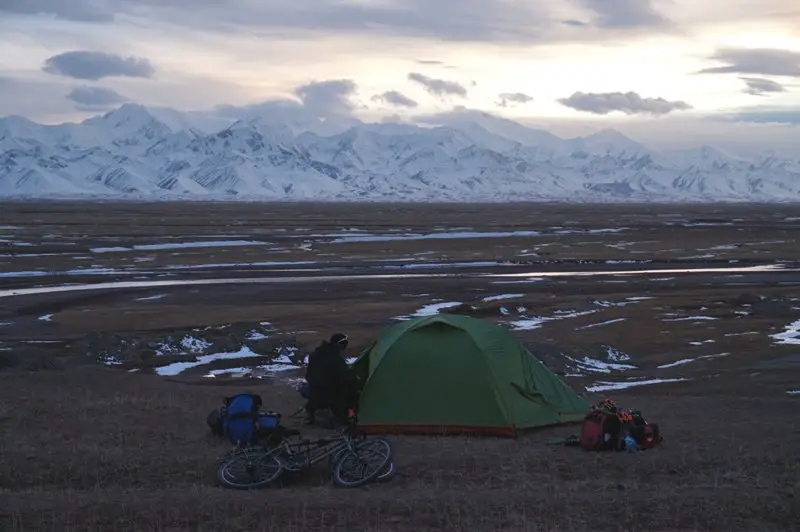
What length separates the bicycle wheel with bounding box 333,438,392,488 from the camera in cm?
1026

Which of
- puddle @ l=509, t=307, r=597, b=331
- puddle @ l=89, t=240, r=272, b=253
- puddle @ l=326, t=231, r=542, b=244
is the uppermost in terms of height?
puddle @ l=509, t=307, r=597, b=331

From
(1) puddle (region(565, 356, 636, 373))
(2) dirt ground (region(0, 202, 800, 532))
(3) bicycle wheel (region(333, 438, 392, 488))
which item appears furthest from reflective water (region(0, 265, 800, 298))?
(3) bicycle wheel (region(333, 438, 392, 488))

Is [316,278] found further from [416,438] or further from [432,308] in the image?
[416,438]

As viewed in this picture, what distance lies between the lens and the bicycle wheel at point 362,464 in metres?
10.3

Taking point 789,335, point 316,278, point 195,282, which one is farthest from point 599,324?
point 195,282

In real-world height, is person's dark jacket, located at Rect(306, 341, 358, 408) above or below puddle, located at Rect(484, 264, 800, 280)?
above

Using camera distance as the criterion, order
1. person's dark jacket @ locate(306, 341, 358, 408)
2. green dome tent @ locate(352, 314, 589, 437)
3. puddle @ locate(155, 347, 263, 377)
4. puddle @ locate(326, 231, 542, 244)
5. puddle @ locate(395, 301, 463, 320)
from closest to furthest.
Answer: person's dark jacket @ locate(306, 341, 358, 408), green dome tent @ locate(352, 314, 589, 437), puddle @ locate(155, 347, 263, 377), puddle @ locate(395, 301, 463, 320), puddle @ locate(326, 231, 542, 244)

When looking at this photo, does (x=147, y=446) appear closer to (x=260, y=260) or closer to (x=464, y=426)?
(x=464, y=426)

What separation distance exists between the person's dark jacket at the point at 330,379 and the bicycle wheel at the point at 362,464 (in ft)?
8.32

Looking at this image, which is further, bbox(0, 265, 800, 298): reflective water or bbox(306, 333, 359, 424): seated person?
bbox(0, 265, 800, 298): reflective water

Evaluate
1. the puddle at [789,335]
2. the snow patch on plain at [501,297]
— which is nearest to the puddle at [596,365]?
the puddle at [789,335]

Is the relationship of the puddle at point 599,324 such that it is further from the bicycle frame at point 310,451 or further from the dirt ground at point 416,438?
the bicycle frame at point 310,451

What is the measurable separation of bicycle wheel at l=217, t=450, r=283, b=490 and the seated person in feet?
8.62

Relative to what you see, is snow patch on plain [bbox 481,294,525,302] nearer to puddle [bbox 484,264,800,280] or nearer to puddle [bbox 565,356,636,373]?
puddle [bbox 484,264,800,280]
